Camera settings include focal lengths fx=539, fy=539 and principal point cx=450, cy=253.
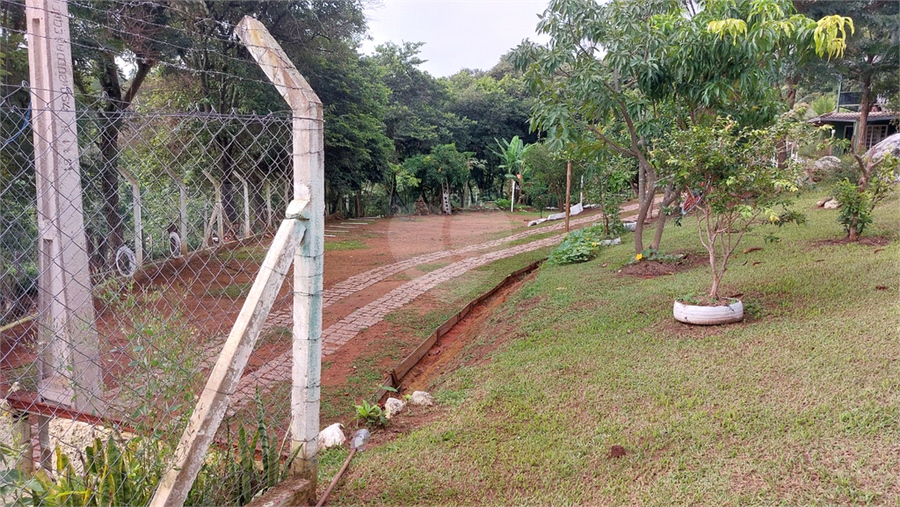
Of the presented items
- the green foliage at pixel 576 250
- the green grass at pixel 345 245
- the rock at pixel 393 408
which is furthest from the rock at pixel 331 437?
the green grass at pixel 345 245

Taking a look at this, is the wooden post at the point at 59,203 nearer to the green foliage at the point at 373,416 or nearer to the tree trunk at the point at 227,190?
the tree trunk at the point at 227,190

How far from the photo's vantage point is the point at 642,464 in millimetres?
2609

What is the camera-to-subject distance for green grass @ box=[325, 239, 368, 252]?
474 inches

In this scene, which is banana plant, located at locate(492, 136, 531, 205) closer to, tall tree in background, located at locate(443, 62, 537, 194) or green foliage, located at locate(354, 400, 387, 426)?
tall tree in background, located at locate(443, 62, 537, 194)

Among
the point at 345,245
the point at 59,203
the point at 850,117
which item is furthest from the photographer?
the point at 850,117

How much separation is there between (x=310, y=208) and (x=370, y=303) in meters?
5.38

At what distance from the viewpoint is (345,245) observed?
493 inches

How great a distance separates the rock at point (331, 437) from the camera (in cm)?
325

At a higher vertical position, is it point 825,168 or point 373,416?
point 825,168

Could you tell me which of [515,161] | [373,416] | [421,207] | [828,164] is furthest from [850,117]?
[373,416]

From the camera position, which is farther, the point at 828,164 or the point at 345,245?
the point at 345,245

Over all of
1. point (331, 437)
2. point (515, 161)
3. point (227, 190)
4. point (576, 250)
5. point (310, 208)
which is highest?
point (515, 161)

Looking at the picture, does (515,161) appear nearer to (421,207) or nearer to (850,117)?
(421,207)

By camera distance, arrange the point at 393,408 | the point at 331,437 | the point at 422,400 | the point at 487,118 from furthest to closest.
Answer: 1. the point at 487,118
2. the point at 422,400
3. the point at 393,408
4. the point at 331,437
